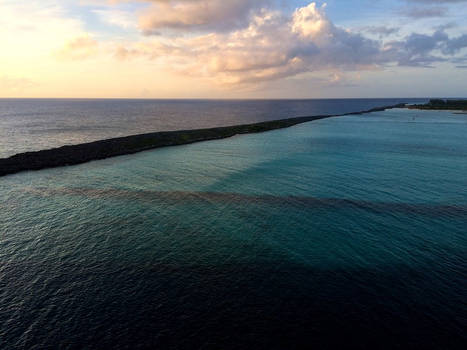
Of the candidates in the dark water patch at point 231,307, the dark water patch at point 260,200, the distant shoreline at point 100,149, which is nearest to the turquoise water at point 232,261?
the dark water patch at point 231,307

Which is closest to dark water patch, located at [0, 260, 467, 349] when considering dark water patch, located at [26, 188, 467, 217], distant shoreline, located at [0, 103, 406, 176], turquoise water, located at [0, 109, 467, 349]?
turquoise water, located at [0, 109, 467, 349]

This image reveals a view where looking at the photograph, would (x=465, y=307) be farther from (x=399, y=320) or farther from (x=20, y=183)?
(x=20, y=183)

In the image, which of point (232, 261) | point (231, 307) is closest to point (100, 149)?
point (232, 261)

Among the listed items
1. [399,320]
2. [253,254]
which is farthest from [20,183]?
[399,320]

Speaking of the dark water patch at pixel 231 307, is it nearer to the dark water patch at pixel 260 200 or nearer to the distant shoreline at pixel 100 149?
the dark water patch at pixel 260 200

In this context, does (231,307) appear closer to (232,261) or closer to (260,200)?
(232,261)
